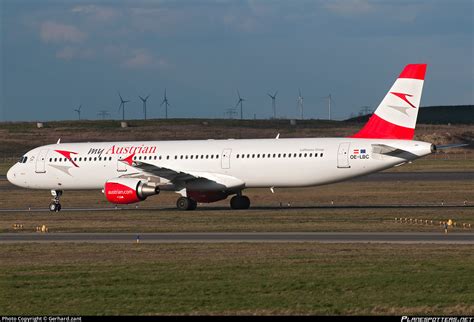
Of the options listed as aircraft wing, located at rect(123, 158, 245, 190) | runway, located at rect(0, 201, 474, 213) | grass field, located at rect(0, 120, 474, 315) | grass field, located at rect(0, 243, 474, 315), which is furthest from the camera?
aircraft wing, located at rect(123, 158, 245, 190)

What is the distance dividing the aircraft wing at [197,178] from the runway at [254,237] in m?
14.3

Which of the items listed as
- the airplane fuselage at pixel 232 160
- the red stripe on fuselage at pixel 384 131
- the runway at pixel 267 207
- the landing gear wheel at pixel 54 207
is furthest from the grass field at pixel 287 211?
the red stripe on fuselage at pixel 384 131

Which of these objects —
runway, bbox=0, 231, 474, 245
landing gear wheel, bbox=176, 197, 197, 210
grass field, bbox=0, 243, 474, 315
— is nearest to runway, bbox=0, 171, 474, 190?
landing gear wheel, bbox=176, 197, 197, 210

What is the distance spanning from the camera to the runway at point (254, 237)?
34500mm

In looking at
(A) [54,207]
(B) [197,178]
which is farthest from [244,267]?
(A) [54,207]

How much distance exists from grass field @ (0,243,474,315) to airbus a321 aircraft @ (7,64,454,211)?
18.2 m

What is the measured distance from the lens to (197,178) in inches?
2122

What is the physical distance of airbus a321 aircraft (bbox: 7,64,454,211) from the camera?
50.7 meters

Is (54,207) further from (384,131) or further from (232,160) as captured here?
(384,131)

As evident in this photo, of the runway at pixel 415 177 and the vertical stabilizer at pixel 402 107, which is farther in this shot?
the runway at pixel 415 177

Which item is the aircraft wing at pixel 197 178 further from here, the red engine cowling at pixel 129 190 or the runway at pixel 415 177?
the runway at pixel 415 177

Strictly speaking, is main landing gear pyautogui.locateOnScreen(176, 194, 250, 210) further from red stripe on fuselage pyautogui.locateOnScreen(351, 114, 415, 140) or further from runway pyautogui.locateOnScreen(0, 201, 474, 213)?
red stripe on fuselage pyautogui.locateOnScreen(351, 114, 415, 140)

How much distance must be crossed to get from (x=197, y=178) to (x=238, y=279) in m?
29.3

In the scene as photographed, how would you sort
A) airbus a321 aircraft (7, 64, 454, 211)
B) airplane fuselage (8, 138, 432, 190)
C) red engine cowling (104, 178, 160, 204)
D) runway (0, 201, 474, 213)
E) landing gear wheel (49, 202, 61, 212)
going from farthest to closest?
landing gear wheel (49, 202, 61, 212)
red engine cowling (104, 178, 160, 204)
runway (0, 201, 474, 213)
airbus a321 aircraft (7, 64, 454, 211)
airplane fuselage (8, 138, 432, 190)
